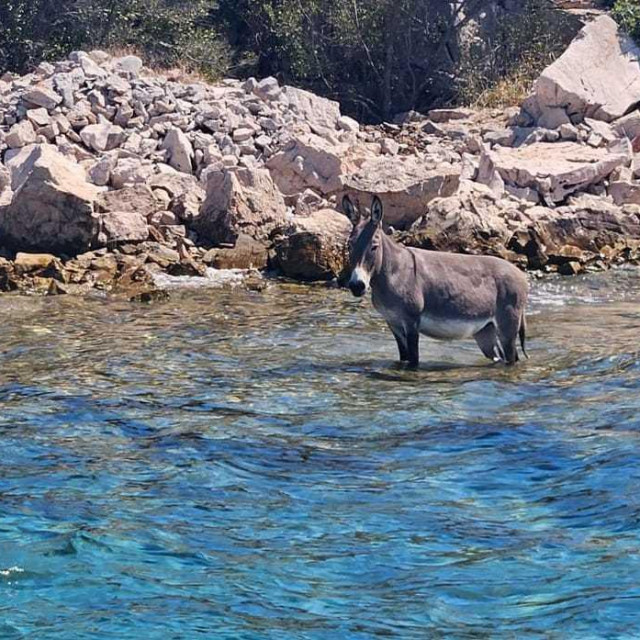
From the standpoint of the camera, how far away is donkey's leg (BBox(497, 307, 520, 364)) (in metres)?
13.1

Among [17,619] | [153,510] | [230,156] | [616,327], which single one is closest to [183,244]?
[230,156]

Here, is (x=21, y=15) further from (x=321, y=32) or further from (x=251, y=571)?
(x=251, y=571)

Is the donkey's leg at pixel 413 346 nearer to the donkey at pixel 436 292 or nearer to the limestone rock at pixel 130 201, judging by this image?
the donkey at pixel 436 292

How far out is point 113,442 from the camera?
9.55m

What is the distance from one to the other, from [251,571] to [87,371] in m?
6.12

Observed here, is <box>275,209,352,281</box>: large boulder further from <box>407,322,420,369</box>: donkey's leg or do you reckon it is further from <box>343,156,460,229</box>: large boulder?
<box>407,322,420,369</box>: donkey's leg

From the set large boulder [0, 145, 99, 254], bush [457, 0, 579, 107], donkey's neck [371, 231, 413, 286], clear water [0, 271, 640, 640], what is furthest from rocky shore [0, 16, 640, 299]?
donkey's neck [371, 231, 413, 286]

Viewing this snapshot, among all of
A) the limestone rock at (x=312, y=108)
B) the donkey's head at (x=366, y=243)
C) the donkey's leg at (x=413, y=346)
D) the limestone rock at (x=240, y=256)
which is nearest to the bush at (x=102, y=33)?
A: the limestone rock at (x=312, y=108)

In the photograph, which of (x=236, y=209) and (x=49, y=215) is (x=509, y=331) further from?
(x=49, y=215)

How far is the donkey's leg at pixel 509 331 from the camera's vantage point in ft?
43.0

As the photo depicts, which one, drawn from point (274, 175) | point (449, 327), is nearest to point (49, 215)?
point (274, 175)

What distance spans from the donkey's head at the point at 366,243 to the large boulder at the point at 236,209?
762 centimetres

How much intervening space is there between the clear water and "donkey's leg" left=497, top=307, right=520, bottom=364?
363 mm

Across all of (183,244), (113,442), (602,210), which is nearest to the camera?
(113,442)
